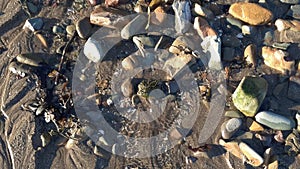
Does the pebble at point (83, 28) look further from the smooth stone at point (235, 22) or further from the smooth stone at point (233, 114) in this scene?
the smooth stone at point (233, 114)

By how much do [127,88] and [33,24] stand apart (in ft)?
6.53

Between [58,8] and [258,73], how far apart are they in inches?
141

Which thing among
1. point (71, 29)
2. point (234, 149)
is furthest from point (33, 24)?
point (234, 149)

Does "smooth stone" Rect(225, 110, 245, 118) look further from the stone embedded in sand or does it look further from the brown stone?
the stone embedded in sand

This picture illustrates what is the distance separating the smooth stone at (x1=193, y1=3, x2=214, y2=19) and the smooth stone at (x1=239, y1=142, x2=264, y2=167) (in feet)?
7.19

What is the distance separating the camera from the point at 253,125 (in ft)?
22.5

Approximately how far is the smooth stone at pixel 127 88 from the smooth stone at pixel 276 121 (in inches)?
81.3

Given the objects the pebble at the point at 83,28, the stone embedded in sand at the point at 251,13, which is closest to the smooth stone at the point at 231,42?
the stone embedded in sand at the point at 251,13

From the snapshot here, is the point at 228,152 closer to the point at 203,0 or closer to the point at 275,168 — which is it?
the point at 275,168

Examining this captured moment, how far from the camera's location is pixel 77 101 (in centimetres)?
714

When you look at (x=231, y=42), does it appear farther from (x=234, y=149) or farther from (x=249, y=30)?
(x=234, y=149)

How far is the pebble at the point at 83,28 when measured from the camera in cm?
740

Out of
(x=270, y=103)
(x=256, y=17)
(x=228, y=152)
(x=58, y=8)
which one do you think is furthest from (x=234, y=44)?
(x=58, y=8)

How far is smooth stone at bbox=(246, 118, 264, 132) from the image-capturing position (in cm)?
683
